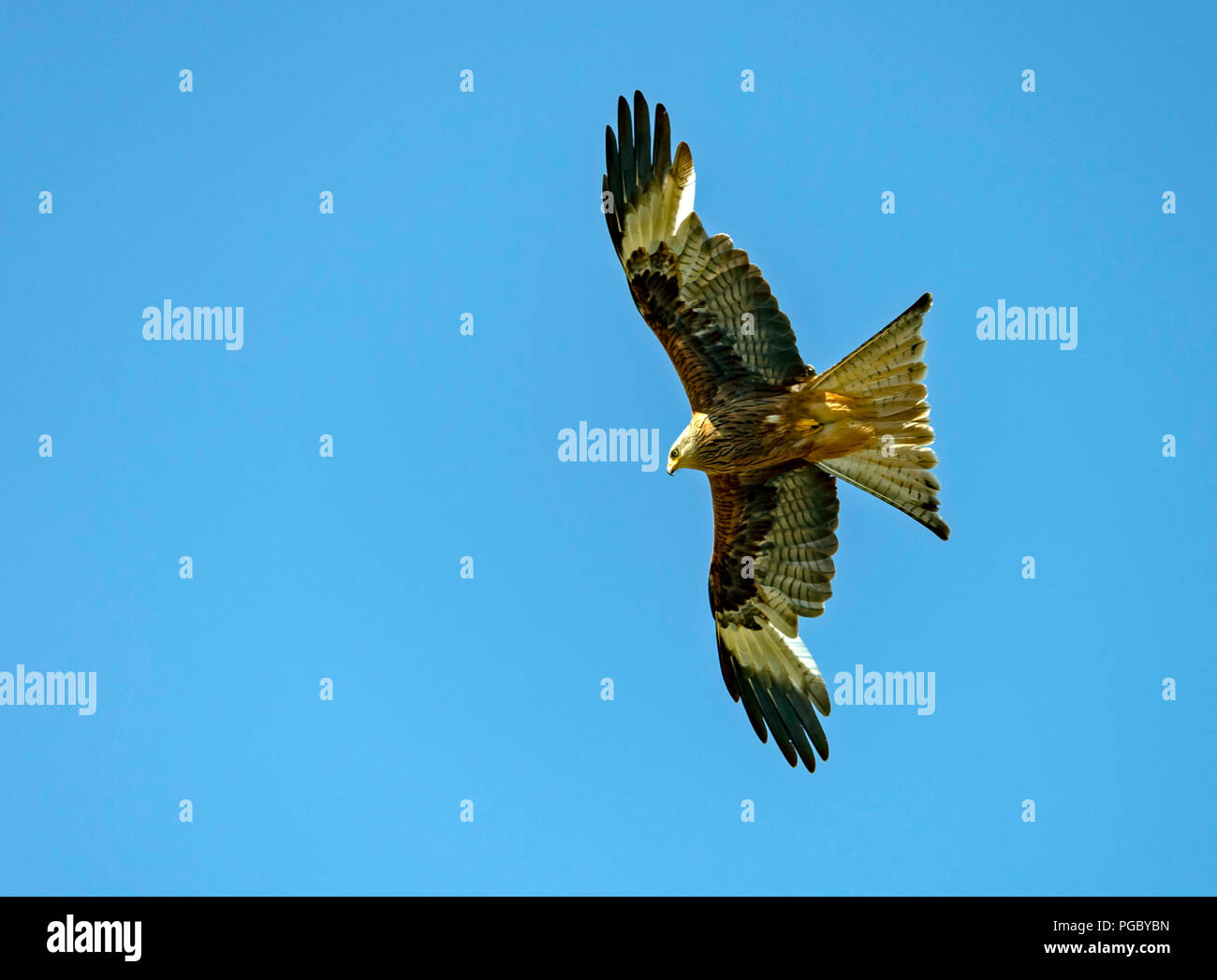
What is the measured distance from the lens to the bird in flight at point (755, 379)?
8562 millimetres

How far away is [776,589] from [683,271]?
8.42 ft

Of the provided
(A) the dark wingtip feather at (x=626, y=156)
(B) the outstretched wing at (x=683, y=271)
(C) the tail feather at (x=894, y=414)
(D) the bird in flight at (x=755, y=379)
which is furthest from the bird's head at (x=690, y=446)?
(A) the dark wingtip feather at (x=626, y=156)

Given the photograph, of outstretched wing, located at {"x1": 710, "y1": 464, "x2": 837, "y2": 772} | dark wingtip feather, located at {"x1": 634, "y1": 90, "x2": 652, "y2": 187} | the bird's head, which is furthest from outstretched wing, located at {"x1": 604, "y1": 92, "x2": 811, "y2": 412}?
outstretched wing, located at {"x1": 710, "y1": 464, "x2": 837, "y2": 772}

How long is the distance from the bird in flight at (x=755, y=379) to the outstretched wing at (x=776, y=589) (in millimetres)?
18

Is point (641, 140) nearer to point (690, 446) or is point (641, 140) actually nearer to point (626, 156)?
point (626, 156)

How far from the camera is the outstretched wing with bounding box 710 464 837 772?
955 centimetres

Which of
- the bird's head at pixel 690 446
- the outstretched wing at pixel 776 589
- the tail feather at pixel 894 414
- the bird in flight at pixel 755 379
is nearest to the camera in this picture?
the tail feather at pixel 894 414

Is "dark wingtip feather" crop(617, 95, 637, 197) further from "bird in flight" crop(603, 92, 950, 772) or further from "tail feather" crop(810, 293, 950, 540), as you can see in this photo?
"tail feather" crop(810, 293, 950, 540)

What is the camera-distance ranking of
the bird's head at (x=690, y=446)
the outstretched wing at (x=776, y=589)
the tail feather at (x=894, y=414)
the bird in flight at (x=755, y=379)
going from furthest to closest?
the outstretched wing at (x=776, y=589) < the bird's head at (x=690, y=446) < the bird in flight at (x=755, y=379) < the tail feather at (x=894, y=414)

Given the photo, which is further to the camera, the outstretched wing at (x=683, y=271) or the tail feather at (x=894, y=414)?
the outstretched wing at (x=683, y=271)

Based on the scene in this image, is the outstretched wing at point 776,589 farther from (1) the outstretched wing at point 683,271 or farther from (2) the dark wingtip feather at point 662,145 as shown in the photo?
(2) the dark wingtip feather at point 662,145

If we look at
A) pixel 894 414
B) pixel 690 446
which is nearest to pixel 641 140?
pixel 690 446
